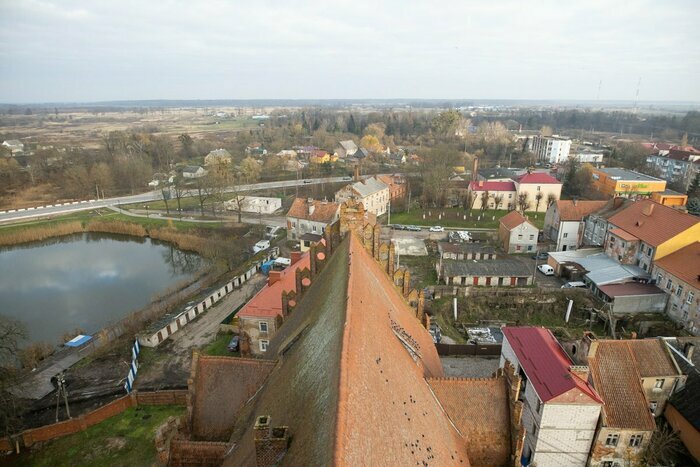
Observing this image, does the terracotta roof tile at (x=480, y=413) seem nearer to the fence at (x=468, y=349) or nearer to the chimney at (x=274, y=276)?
the fence at (x=468, y=349)

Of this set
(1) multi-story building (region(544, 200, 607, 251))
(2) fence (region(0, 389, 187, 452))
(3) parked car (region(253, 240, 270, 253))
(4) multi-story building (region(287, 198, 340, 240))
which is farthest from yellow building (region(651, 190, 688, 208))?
(2) fence (region(0, 389, 187, 452))

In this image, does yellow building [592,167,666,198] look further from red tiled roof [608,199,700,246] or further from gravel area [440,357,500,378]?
gravel area [440,357,500,378]

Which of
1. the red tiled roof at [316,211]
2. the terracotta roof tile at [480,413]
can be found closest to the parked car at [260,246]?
the red tiled roof at [316,211]

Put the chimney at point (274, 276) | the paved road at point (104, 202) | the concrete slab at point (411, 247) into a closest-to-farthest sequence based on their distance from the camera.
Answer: the chimney at point (274, 276) → the concrete slab at point (411, 247) → the paved road at point (104, 202)

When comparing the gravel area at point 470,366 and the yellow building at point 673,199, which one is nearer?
the gravel area at point 470,366

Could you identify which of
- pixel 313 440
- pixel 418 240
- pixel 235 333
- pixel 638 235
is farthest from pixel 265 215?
Result: pixel 313 440

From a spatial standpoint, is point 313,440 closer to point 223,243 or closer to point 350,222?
point 350,222

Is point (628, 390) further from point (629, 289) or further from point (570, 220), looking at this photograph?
point (570, 220)
